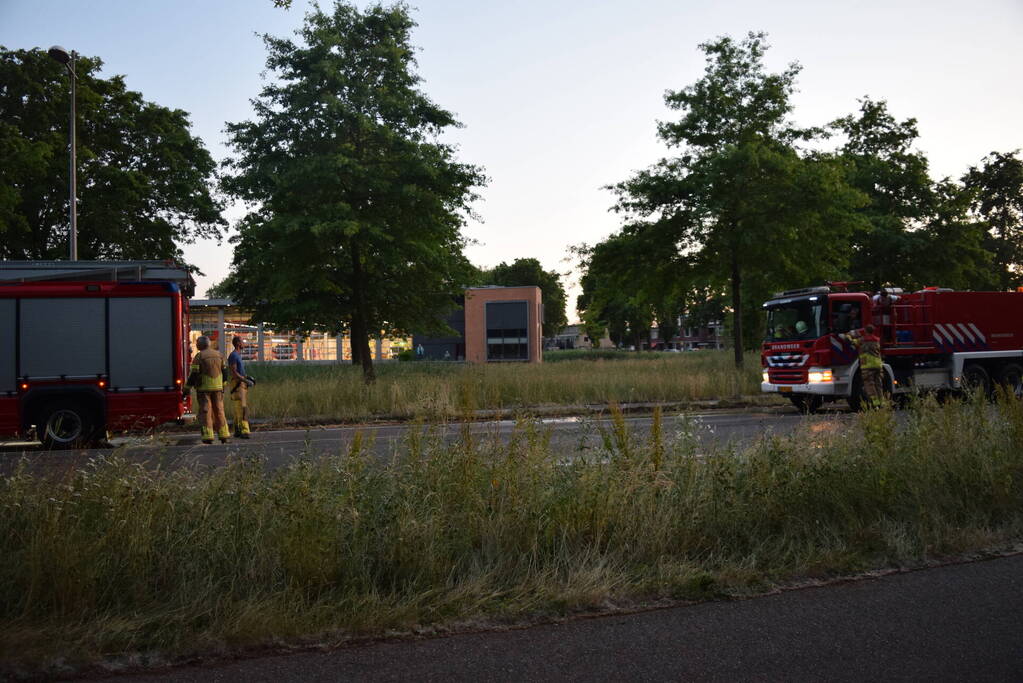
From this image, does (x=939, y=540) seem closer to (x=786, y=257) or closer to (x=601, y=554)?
(x=601, y=554)

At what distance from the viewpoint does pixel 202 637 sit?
379 cm

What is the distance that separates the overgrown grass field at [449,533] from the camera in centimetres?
406

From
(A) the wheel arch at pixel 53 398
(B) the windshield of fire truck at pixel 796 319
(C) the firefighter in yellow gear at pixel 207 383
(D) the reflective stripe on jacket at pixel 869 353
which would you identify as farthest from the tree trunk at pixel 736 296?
(A) the wheel arch at pixel 53 398

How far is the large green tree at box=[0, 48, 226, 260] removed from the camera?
25719 millimetres

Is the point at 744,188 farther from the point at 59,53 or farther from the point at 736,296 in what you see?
the point at 59,53

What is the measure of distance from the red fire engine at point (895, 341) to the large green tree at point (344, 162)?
29.9 feet

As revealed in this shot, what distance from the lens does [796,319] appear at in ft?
55.3

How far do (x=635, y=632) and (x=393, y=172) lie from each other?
17.3m

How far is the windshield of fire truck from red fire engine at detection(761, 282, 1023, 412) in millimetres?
21

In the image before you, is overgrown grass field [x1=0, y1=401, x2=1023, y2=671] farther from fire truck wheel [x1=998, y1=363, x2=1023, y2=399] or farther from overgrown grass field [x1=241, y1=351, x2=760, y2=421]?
fire truck wheel [x1=998, y1=363, x2=1023, y2=399]

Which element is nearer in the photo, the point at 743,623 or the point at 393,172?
the point at 743,623

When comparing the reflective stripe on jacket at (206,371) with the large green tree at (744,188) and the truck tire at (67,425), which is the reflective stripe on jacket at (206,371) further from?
the large green tree at (744,188)

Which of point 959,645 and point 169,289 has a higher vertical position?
point 169,289

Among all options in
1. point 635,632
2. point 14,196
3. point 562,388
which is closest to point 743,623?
point 635,632
